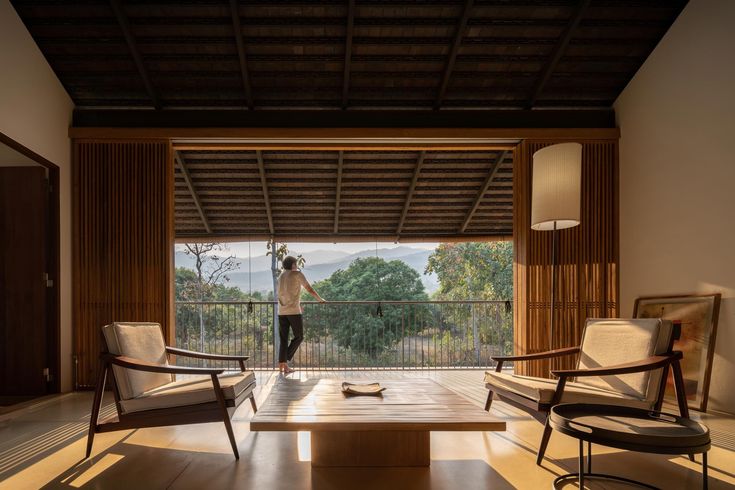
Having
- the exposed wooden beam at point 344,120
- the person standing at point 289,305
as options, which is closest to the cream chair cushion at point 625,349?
the exposed wooden beam at point 344,120

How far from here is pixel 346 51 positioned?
16.5 feet

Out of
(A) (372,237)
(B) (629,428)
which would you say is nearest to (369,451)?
(B) (629,428)

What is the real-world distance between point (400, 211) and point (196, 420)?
5.32 meters

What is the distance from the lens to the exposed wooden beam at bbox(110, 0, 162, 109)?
4.59m

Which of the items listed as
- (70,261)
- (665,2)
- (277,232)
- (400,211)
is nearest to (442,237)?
(400,211)

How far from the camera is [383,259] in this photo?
43.4 feet

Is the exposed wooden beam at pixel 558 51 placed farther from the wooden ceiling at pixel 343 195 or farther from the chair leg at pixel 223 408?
the chair leg at pixel 223 408

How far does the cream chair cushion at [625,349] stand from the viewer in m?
3.14

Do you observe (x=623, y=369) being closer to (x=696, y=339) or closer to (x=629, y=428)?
(x=629, y=428)

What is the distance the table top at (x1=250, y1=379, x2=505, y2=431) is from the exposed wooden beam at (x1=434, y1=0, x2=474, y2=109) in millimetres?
3357

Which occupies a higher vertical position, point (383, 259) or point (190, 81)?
point (190, 81)

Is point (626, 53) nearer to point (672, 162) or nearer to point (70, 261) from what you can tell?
point (672, 162)

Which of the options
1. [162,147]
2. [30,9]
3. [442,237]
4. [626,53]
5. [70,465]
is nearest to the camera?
[70,465]

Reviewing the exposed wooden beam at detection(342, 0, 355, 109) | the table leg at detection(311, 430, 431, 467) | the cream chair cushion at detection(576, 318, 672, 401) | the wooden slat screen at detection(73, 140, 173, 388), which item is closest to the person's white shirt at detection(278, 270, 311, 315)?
the wooden slat screen at detection(73, 140, 173, 388)
